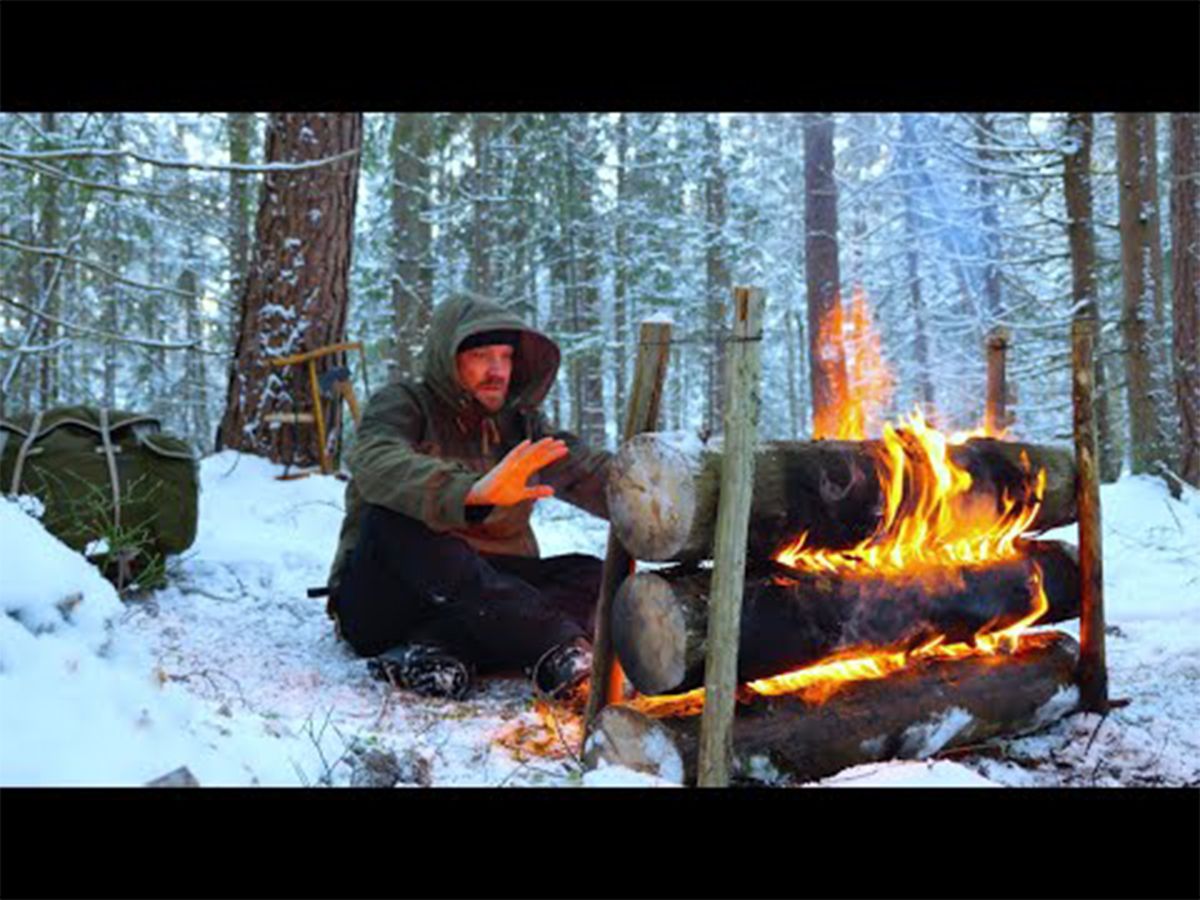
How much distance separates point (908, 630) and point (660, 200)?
16.5 m

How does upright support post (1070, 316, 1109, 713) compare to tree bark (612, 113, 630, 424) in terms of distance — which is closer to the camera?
upright support post (1070, 316, 1109, 713)

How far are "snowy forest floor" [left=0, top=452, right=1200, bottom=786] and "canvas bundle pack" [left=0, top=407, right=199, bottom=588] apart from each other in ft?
1.04

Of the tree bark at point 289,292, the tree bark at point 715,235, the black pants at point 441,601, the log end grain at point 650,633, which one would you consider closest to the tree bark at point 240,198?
the tree bark at point 289,292

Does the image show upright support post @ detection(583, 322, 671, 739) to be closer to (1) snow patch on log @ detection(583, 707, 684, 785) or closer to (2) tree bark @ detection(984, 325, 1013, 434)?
(1) snow patch on log @ detection(583, 707, 684, 785)

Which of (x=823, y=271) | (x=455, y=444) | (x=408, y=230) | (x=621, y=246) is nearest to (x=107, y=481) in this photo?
(x=455, y=444)

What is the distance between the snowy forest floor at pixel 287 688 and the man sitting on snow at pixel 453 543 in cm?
19

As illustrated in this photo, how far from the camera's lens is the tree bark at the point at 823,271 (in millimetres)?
11906

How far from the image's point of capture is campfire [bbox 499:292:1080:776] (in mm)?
2947

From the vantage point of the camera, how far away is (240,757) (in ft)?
6.90

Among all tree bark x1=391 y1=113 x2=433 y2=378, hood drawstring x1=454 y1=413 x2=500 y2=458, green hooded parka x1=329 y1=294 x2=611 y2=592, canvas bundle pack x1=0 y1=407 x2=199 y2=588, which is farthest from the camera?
tree bark x1=391 y1=113 x2=433 y2=378

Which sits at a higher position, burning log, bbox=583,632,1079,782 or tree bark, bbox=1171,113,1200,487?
tree bark, bbox=1171,113,1200,487

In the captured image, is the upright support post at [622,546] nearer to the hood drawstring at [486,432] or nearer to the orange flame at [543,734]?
the orange flame at [543,734]

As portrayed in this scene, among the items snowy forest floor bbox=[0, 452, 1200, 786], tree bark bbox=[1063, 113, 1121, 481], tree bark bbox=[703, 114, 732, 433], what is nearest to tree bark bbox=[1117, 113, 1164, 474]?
tree bark bbox=[1063, 113, 1121, 481]

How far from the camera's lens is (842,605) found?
3.20m
